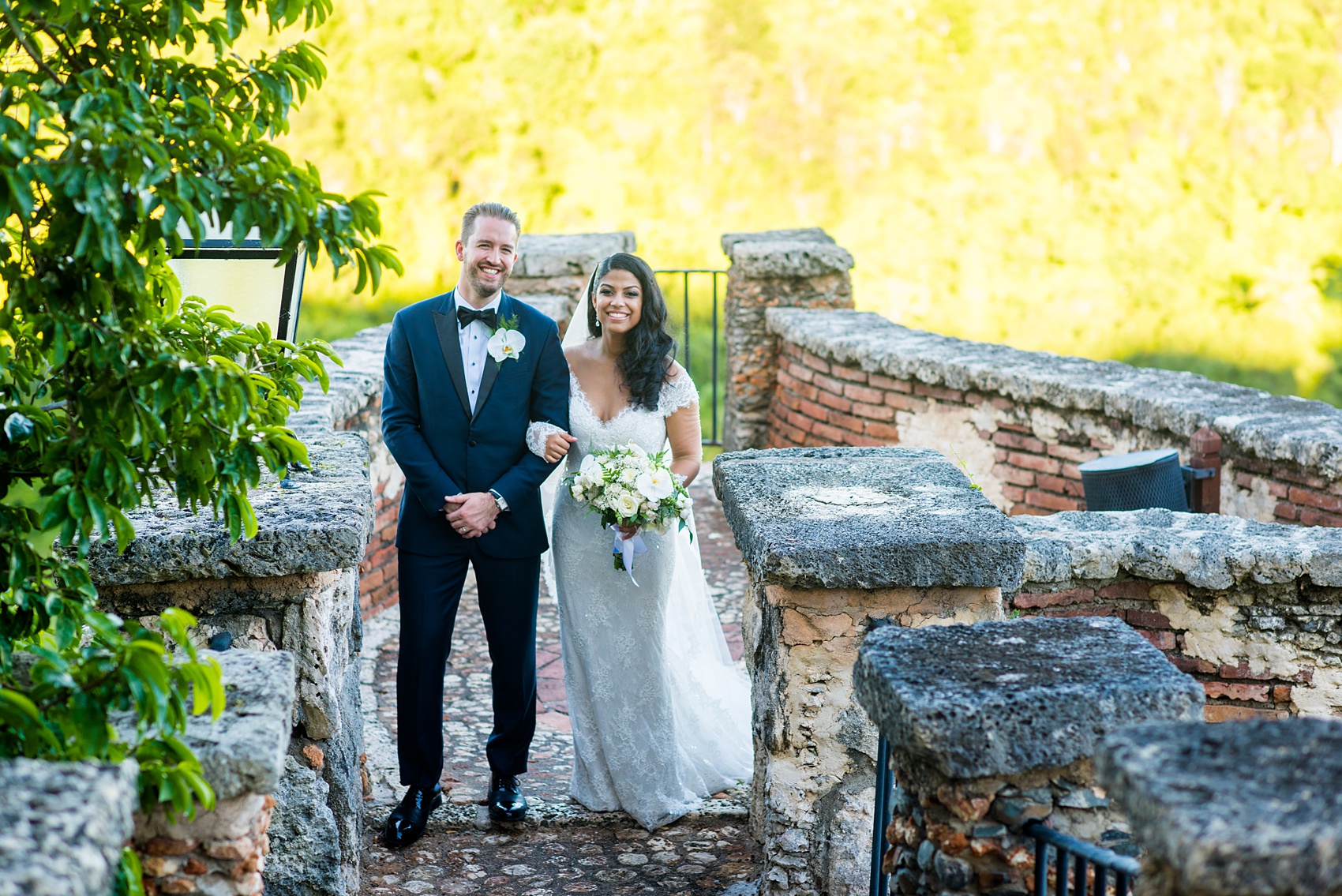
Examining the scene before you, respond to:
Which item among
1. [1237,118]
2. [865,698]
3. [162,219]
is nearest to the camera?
[162,219]

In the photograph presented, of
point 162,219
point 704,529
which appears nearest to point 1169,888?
point 162,219

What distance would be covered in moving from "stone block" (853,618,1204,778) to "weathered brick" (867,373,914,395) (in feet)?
15.0

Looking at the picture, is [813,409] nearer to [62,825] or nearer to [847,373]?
[847,373]

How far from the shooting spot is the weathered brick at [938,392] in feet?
21.0

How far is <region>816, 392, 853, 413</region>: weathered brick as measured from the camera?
7137 mm

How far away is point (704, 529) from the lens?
7.27m

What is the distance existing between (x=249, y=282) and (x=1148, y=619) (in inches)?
115

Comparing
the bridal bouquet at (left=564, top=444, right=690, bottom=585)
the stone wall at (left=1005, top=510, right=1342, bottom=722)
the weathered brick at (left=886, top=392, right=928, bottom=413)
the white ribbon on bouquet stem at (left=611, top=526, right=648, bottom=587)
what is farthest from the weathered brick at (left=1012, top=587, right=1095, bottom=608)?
the weathered brick at (left=886, top=392, right=928, bottom=413)

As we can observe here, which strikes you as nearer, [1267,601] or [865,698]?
[865,698]

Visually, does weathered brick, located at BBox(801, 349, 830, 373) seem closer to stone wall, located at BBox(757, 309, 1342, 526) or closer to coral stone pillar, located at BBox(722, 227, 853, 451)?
stone wall, located at BBox(757, 309, 1342, 526)

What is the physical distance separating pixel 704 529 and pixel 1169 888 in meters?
5.85

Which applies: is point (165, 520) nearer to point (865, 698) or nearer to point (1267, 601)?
point (865, 698)

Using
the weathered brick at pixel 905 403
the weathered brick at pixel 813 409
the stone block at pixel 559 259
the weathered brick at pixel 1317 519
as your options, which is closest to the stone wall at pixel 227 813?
the weathered brick at pixel 1317 519

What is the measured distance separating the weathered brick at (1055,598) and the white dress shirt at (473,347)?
1737mm
